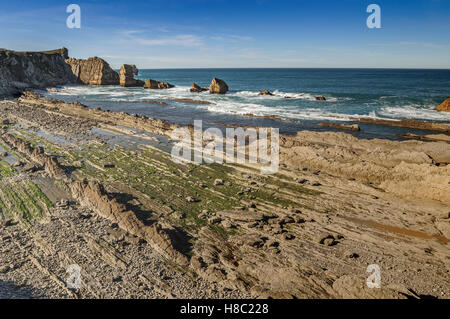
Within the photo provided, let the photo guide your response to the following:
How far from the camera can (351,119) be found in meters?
29.1

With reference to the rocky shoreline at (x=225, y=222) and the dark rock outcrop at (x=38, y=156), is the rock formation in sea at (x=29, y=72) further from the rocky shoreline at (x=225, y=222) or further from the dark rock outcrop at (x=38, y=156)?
the rocky shoreline at (x=225, y=222)

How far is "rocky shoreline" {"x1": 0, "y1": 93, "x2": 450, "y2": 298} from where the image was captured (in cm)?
697

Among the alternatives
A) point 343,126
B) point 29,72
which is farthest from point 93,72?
point 343,126


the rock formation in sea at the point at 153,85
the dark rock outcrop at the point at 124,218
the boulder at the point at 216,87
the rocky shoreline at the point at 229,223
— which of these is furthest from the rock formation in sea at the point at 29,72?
the dark rock outcrop at the point at 124,218

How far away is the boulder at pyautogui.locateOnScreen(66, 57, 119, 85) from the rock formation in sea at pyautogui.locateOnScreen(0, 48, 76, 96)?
2.63m

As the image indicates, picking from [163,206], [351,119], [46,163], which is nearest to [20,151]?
[46,163]

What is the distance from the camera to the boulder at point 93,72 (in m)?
81.3

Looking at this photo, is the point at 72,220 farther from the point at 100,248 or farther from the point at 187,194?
the point at 187,194

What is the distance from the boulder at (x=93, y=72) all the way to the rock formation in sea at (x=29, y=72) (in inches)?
104

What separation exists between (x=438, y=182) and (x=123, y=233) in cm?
1334

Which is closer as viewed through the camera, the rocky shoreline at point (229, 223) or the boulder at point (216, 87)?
the rocky shoreline at point (229, 223)

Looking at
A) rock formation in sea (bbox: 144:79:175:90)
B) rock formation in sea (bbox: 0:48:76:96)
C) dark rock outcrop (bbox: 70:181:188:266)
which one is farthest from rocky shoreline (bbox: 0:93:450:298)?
rock formation in sea (bbox: 144:79:175:90)

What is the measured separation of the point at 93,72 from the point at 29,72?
851 inches

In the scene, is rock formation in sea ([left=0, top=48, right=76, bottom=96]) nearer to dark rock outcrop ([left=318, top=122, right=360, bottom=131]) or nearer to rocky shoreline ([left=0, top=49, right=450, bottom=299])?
rocky shoreline ([left=0, top=49, right=450, bottom=299])
